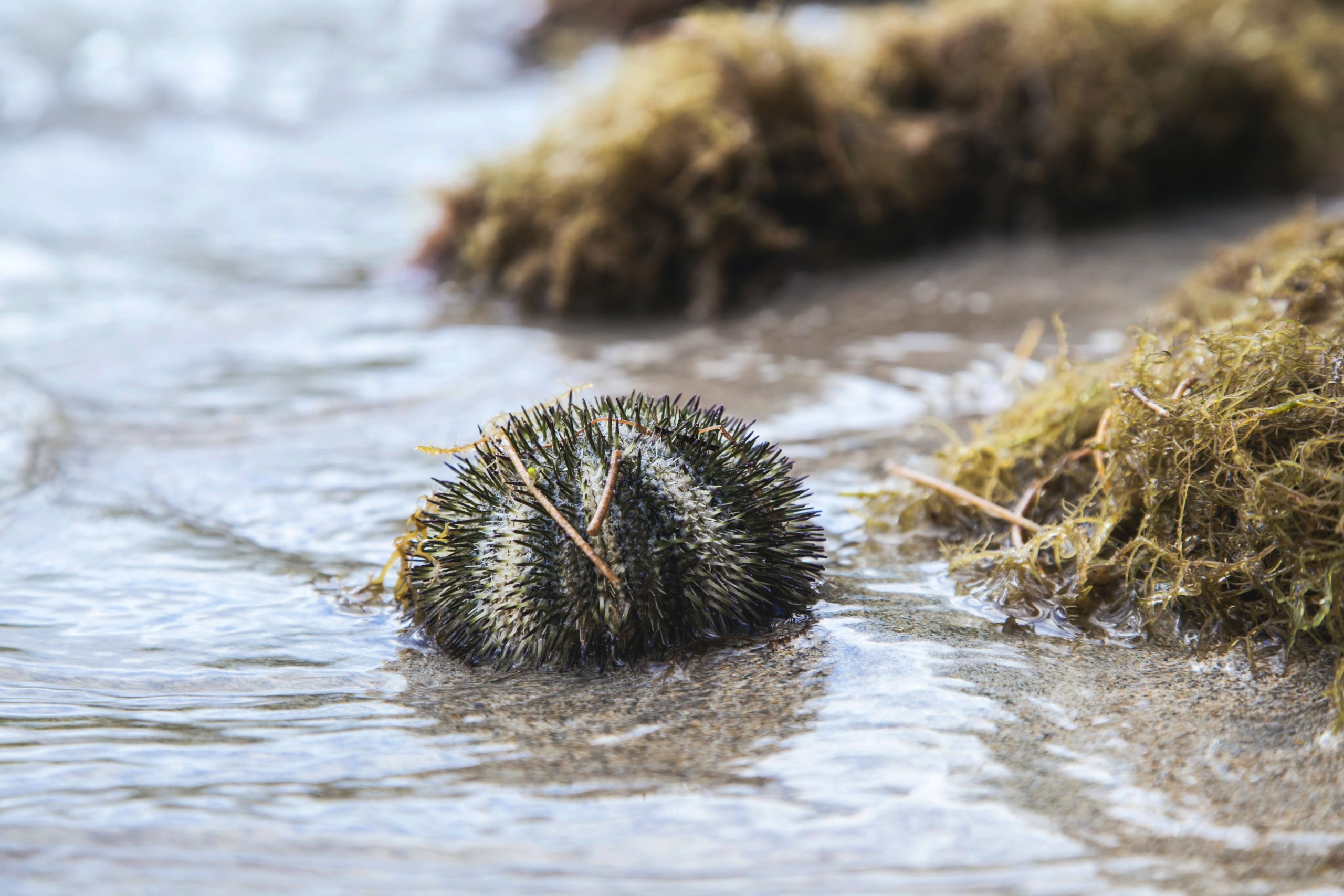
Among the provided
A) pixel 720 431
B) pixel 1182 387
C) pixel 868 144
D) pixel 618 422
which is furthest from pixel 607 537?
pixel 868 144

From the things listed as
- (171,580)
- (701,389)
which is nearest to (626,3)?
(701,389)

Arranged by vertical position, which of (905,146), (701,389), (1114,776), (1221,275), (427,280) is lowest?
(1114,776)

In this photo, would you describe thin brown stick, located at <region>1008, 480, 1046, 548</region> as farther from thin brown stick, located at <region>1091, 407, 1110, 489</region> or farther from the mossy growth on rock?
the mossy growth on rock

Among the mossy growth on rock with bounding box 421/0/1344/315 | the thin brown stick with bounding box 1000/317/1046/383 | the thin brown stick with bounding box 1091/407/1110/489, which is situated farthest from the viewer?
the mossy growth on rock with bounding box 421/0/1344/315

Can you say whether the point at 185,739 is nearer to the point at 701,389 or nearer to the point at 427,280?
the point at 701,389

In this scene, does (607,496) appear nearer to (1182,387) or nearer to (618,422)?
(618,422)

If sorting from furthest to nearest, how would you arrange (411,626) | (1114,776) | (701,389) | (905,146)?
(905,146) < (701,389) < (411,626) < (1114,776)

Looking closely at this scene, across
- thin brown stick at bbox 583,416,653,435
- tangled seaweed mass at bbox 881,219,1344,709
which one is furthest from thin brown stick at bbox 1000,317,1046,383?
thin brown stick at bbox 583,416,653,435
